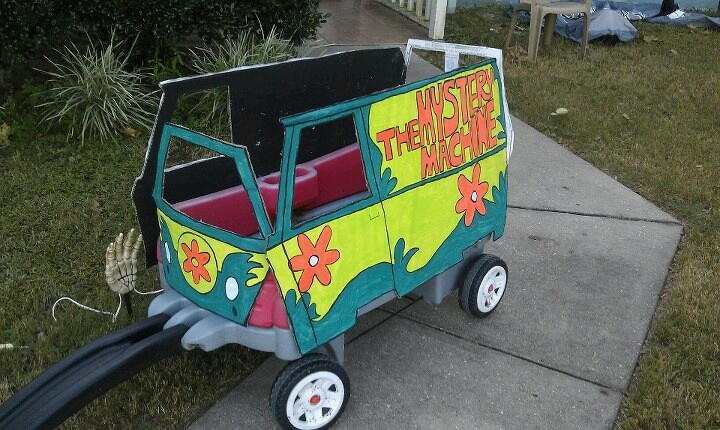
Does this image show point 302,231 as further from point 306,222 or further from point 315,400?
point 315,400

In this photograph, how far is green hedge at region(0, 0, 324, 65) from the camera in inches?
186

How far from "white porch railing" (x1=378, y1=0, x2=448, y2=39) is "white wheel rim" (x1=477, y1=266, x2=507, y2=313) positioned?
16.6 ft

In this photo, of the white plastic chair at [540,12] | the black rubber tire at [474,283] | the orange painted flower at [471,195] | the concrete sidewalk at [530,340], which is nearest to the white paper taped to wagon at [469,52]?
the orange painted flower at [471,195]

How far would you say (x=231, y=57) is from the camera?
5453 millimetres

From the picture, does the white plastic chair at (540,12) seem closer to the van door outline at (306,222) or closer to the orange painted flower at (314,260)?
the van door outline at (306,222)

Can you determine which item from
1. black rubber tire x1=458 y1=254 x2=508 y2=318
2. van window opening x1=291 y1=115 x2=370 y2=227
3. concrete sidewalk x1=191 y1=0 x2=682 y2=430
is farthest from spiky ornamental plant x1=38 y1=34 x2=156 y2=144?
black rubber tire x1=458 y1=254 x2=508 y2=318

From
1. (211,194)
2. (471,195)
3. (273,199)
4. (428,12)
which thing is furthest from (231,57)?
(428,12)

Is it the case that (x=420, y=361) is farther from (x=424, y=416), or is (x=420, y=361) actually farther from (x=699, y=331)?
(x=699, y=331)

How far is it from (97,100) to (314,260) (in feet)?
10.9

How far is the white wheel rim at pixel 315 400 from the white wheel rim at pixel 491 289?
2.96 feet

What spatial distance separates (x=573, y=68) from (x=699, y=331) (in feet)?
14.9

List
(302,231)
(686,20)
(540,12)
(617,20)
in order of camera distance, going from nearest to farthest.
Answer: (302,231), (540,12), (617,20), (686,20)

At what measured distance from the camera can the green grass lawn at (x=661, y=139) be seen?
9.60 ft

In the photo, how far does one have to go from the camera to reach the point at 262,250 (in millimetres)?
2271
